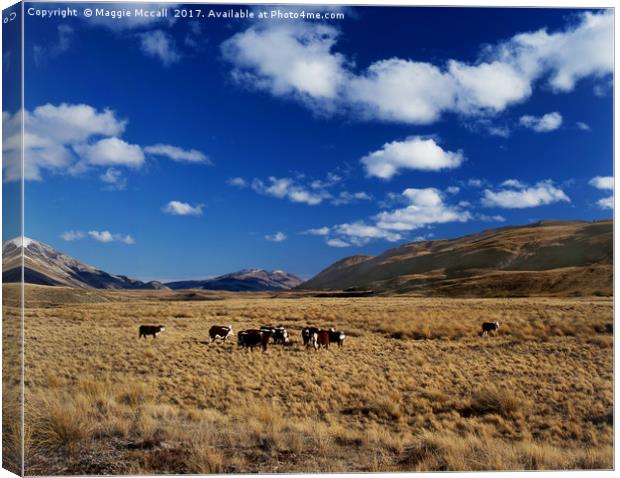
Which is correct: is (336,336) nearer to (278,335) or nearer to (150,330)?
(278,335)

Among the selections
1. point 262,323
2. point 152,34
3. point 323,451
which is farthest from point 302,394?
point 152,34

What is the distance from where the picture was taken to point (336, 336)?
5.92 m

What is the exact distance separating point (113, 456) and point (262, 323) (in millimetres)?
2113

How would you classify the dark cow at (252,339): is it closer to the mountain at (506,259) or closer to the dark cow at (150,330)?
the dark cow at (150,330)

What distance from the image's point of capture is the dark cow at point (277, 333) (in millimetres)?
5564

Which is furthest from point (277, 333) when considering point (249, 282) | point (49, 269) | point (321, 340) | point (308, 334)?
point (49, 269)

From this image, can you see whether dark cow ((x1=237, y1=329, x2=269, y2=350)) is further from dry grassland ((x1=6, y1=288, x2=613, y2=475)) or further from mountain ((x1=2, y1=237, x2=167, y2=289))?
mountain ((x1=2, y1=237, x2=167, y2=289))

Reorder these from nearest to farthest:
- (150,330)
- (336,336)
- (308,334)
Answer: (150,330)
(308,334)
(336,336)

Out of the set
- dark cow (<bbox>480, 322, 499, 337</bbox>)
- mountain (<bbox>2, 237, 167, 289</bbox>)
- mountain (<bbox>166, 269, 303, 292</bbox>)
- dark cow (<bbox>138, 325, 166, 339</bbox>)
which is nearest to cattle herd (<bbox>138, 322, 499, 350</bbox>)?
dark cow (<bbox>138, 325, 166, 339</bbox>)

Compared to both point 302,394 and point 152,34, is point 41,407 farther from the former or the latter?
point 152,34

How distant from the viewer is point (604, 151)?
4.18 meters

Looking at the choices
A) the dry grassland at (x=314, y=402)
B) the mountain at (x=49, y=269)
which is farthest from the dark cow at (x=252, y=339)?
the mountain at (x=49, y=269)

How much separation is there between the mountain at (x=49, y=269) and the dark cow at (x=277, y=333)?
88.2 inches

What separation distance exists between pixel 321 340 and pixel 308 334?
0.26m
